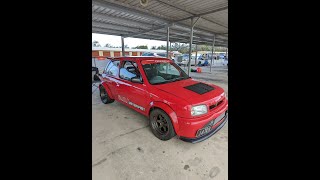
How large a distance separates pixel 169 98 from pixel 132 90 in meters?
1.10

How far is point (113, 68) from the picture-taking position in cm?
400

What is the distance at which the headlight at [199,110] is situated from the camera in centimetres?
222

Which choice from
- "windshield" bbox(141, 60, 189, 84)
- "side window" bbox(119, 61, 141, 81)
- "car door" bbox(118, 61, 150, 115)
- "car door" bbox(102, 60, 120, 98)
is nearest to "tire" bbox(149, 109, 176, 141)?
"car door" bbox(118, 61, 150, 115)

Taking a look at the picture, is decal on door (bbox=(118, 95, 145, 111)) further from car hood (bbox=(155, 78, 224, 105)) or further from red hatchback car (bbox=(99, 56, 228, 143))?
car hood (bbox=(155, 78, 224, 105))

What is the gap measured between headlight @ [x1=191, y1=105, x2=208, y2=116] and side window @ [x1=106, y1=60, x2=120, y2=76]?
7.78ft

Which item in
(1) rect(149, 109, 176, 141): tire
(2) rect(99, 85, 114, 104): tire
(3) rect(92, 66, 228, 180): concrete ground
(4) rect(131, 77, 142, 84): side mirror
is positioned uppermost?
(4) rect(131, 77, 142, 84): side mirror

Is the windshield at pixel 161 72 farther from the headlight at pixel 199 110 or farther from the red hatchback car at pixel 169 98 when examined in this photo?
the headlight at pixel 199 110

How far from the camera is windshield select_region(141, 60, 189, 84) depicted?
306cm

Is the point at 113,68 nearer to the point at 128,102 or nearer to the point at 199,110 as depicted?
the point at 128,102

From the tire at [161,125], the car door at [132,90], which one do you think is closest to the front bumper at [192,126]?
the tire at [161,125]

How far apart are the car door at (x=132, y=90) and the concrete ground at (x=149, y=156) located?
53 cm

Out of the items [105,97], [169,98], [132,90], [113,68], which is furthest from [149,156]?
[105,97]
